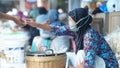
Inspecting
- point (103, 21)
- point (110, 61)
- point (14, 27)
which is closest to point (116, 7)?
point (103, 21)

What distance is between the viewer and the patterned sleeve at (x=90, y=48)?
4.03 meters

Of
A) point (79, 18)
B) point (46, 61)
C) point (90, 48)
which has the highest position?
point (79, 18)

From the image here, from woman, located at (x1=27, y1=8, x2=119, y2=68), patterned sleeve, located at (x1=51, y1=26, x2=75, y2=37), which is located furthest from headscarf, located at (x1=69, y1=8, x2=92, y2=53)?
patterned sleeve, located at (x1=51, y1=26, x2=75, y2=37)

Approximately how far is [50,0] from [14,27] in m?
12.9

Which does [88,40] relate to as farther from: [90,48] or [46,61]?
[46,61]

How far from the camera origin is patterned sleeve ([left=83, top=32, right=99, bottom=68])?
4031 mm

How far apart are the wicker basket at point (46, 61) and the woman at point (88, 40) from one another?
0.25 meters

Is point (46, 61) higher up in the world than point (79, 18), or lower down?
lower down

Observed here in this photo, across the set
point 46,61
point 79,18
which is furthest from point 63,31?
point 46,61

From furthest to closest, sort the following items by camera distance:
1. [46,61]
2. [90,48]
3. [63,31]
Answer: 1. [63,31]
2. [46,61]
3. [90,48]

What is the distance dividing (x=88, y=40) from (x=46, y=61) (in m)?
0.51

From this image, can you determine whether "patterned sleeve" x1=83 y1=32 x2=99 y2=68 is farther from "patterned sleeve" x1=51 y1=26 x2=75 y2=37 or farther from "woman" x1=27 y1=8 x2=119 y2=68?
"patterned sleeve" x1=51 y1=26 x2=75 y2=37

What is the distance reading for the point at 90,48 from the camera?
13.3 feet

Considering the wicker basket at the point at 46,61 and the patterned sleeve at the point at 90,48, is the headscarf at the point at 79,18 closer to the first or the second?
the patterned sleeve at the point at 90,48
